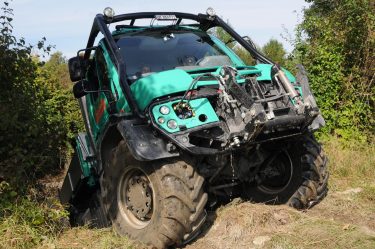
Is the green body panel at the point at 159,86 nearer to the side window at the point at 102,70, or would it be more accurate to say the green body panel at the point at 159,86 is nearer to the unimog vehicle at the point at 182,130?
the unimog vehicle at the point at 182,130

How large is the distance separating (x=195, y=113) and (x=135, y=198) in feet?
3.63

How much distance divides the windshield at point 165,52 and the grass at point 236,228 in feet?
5.78

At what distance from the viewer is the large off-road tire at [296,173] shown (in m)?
5.53

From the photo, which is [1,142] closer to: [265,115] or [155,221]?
[155,221]

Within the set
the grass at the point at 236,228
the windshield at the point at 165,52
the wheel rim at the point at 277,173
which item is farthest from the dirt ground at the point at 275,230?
the windshield at the point at 165,52

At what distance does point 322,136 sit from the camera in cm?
924

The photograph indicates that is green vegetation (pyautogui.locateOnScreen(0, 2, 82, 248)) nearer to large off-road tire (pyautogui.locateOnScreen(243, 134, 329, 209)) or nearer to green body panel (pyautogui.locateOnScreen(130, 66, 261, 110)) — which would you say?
green body panel (pyautogui.locateOnScreen(130, 66, 261, 110))

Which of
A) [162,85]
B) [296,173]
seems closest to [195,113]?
[162,85]

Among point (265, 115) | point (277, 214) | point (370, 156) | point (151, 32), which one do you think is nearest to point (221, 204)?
point (277, 214)

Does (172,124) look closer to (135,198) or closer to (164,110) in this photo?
(164,110)

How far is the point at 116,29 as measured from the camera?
6188mm

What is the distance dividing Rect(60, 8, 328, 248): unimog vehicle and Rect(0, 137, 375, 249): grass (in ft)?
0.74

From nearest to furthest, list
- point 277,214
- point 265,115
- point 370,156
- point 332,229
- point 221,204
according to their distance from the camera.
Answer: point 265,115
point 332,229
point 277,214
point 221,204
point 370,156

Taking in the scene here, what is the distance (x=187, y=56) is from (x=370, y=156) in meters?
3.96
